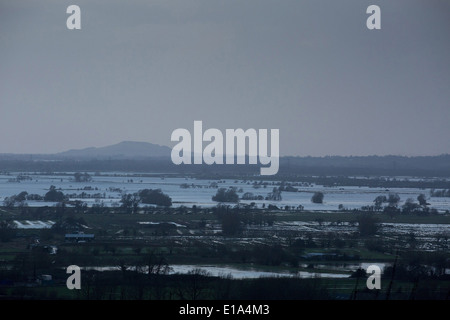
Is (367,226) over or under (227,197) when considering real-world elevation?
under

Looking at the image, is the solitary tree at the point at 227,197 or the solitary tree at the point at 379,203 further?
the solitary tree at the point at 227,197

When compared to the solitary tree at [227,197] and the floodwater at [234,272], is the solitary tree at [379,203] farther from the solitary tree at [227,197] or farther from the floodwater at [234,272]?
the floodwater at [234,272]

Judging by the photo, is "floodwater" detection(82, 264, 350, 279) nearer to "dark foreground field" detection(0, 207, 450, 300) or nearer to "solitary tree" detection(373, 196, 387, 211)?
"dark foreground field" detection(0, 207, 450, 300)

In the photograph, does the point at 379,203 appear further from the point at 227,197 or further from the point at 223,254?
the point at 223,254

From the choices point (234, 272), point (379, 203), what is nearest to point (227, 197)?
point (379, 203)

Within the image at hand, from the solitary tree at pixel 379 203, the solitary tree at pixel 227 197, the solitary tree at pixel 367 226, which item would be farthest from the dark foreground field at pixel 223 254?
the solitary tree at pixel 227 197

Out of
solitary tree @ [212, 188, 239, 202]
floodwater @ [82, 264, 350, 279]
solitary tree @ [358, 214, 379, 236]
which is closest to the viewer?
floodwater @ [82, 264, 350, 279]

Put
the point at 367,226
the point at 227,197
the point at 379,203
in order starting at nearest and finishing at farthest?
1. the point at 367,226
2. the point at 379,203
3. the point at 227,197

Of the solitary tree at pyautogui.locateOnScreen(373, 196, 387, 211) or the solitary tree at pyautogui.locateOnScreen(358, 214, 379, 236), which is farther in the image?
the solitary tree at pyautogui.locateOnScreen(373, 196, 387, 211)

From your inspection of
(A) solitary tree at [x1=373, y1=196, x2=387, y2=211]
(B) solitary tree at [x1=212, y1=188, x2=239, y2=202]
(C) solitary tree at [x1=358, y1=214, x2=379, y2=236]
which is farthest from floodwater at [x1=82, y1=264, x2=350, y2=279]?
(B) solitary tree at [x1=212, y1=188, x2=239, y2=202]

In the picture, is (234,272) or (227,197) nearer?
(234,272)

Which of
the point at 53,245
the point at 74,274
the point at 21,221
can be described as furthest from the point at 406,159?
the point at 74,274

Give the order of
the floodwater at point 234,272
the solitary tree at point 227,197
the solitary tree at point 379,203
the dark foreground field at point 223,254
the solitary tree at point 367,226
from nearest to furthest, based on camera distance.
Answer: the dark foreground field at point 223,254
the floodwater at point 234,272
the solitary tree at point 367,226
the solitary tree at point 379,203
the solitary tree at point 227,197
